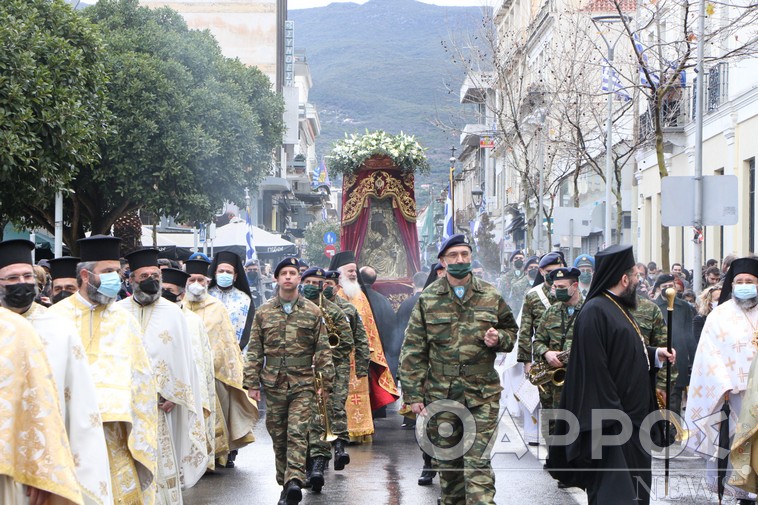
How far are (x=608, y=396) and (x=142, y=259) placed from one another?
3.49 m

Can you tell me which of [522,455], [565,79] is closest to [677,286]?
[522,455]

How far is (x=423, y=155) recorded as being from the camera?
24.4 metres

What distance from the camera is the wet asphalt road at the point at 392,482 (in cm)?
1093

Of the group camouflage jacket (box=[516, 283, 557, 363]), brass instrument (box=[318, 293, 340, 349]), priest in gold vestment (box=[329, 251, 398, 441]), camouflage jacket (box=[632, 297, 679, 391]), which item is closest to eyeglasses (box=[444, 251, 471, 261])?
camouflage jacket (box=[632, 297, 679, 391])

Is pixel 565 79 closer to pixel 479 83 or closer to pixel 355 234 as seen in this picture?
pixel 479 83

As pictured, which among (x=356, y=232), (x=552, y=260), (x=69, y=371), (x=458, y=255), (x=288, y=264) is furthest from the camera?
(x=356, y=232)

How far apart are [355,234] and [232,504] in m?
14.0

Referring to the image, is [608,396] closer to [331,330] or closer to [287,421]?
[287,421]

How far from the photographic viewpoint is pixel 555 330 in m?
11.8

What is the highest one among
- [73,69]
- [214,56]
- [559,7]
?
[559,7]

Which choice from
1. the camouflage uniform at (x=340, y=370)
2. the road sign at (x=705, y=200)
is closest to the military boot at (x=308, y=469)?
the camouflage uniform at (x=340, y=370)

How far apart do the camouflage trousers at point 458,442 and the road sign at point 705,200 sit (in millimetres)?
7576

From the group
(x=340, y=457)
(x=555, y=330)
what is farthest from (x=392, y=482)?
(x=555, y=330)

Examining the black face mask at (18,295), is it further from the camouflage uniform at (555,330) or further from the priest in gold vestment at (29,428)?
the camouflage uniform at (555,330)
